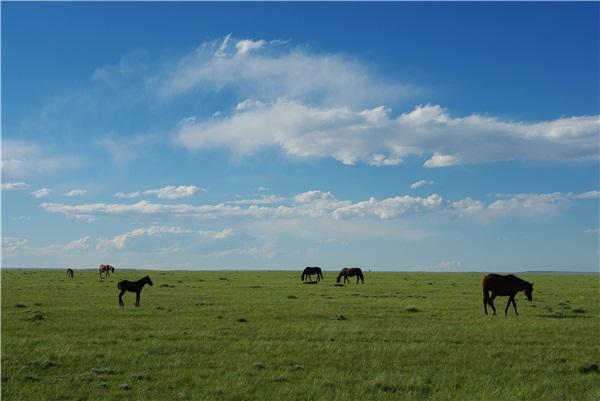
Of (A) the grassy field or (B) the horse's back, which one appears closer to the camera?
(A) the grassy field

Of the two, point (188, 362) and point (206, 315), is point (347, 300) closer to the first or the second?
point (206, 315)

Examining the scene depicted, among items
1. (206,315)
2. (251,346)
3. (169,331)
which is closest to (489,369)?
(251,346)

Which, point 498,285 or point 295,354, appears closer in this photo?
point 295,354

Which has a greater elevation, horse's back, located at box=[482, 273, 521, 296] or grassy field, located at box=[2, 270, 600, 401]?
horse's back, located at box=[482, 273, 521, 296]

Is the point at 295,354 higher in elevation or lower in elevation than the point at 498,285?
lower

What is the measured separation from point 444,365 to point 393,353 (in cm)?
191

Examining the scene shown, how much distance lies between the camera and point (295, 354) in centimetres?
1727

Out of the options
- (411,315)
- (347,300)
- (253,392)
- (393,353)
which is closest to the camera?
(253,392)

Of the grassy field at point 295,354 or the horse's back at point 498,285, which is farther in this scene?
the horse's back at point 498,285

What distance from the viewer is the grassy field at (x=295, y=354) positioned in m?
13.3

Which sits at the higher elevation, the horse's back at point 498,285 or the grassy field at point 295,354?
the horse's back at point 498,285

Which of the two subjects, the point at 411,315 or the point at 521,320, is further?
the point at 411,315

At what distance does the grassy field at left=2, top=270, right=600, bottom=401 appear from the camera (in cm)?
1332

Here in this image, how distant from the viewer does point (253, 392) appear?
13.2 metres
